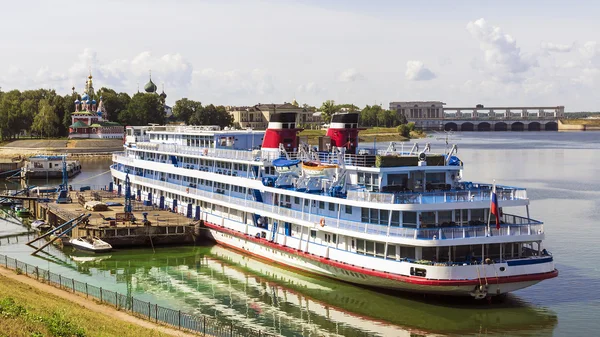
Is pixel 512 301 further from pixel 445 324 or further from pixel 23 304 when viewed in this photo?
pixel 23 304

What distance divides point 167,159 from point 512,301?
1380 inches

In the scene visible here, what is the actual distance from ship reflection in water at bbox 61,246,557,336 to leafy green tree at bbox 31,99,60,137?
393ft

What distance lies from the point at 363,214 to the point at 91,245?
65.9 feet

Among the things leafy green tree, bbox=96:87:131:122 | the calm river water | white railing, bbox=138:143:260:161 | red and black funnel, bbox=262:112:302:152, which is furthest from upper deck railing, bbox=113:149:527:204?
leafy green tree, bbox=96:87:131:122

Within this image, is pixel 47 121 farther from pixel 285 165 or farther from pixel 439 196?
pixel 439 196

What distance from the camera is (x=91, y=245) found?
159 feet

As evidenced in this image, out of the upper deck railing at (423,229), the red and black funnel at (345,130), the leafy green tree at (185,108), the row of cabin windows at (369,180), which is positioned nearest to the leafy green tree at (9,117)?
the leafy green tree at (185,108)

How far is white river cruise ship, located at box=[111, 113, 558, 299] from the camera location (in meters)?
35.1

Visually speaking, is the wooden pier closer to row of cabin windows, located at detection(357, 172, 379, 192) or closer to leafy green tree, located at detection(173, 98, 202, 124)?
row of cabin windows, located at detection(357, 172, 379, 192)

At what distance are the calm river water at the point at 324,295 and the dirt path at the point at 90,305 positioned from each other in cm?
465

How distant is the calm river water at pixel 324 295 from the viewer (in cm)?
3397

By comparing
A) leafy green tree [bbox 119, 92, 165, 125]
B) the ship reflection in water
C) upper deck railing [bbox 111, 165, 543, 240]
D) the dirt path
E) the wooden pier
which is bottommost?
the ship reflection in water

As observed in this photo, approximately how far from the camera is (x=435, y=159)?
40531 millimetres

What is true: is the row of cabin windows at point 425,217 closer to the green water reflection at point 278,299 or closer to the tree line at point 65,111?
the green water reflection at point 278,299
